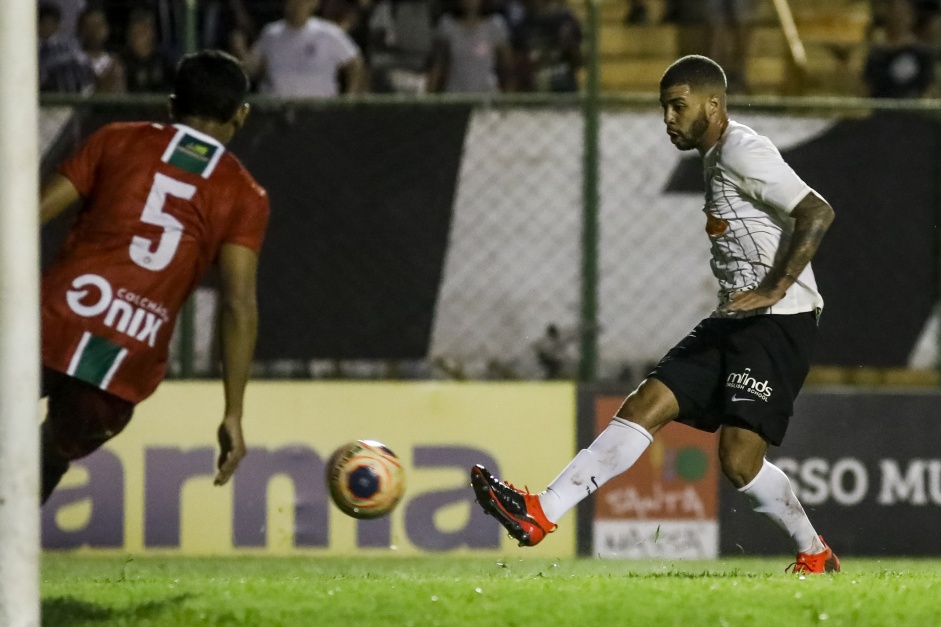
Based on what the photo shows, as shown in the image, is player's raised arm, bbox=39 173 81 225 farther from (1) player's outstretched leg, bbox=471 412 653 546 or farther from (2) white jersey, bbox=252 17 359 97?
(2) white jersey, bbox=252 17 359 97

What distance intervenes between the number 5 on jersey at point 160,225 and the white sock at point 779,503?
257cm

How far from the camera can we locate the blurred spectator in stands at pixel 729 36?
42.7ft

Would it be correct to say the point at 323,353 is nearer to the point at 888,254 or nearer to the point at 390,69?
the point at 390,69

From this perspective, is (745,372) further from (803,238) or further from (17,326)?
(17,326)

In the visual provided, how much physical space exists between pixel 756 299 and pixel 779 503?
967 mm

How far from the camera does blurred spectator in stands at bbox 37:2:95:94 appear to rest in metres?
11.4

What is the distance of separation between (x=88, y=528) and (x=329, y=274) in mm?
2260

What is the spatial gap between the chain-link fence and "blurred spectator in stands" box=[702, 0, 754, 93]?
6.48 ft

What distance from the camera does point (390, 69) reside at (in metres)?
12.0

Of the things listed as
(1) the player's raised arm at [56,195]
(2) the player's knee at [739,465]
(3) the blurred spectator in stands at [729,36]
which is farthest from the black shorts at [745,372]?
(3) the blurred spectator in stands at [729,36]

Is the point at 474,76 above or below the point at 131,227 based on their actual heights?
above

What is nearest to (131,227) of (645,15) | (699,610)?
(699,610)

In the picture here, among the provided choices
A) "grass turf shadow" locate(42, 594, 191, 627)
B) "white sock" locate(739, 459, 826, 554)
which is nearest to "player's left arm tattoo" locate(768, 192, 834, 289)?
"white sock" locate(739, 459, 826, 554)

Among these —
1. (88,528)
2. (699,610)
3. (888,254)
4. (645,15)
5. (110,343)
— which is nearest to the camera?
(699,610)
